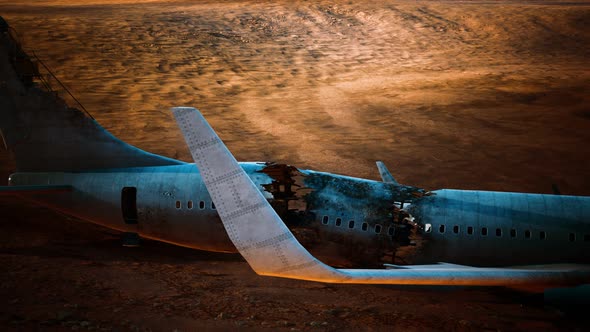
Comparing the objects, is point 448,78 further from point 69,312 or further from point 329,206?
point 69,312

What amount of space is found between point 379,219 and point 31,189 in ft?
34.9

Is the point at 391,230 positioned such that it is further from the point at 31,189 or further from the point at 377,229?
the point at 31,189

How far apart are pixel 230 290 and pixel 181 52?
40.3m

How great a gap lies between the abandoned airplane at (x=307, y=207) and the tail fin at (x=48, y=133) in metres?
0.03

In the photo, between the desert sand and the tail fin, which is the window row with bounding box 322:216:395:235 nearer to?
the desert sand

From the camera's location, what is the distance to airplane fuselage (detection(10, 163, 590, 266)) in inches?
602

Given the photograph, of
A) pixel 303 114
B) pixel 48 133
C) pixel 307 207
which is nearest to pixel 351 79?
pixel 303 114

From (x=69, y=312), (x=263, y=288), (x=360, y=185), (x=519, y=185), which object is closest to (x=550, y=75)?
(x=519, y=185)

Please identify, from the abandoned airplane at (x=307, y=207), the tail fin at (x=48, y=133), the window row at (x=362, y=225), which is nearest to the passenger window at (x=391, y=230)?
the window row at (x=362, y=225)

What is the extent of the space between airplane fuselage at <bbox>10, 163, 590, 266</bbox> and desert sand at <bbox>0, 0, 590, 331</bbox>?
1.16 metres

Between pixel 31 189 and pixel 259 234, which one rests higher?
pixel 31 189

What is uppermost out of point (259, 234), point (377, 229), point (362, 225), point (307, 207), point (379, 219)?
point (259, 234)

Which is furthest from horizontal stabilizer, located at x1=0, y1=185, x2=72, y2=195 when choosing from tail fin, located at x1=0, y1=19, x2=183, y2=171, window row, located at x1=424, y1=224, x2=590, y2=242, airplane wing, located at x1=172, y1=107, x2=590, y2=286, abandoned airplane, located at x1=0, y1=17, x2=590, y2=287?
window row, located at x1=424, y1=224, x2=590, y2=242

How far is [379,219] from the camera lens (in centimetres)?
1555
